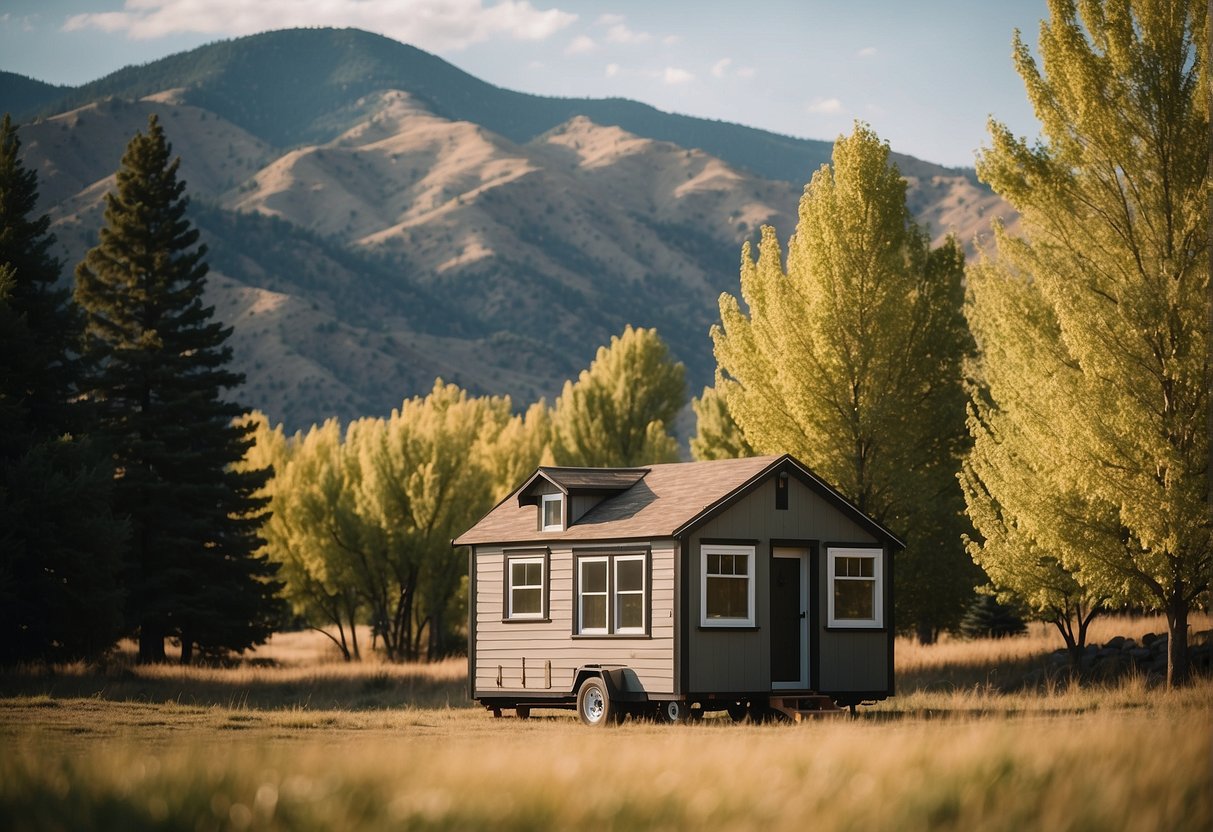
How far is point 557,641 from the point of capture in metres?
27.7

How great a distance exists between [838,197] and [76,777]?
25.1 m

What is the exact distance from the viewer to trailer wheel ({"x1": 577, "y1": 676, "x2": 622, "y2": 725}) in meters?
26.1

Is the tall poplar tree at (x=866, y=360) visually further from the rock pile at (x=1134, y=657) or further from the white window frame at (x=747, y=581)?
the white window frame at (x=747, y=581)

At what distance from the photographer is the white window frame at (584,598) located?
2688cm

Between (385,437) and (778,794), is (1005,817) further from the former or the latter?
(385,437)

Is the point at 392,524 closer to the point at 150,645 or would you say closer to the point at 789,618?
the point at 150,645

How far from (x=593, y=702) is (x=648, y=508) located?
11.9 feet

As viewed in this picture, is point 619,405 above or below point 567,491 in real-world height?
above

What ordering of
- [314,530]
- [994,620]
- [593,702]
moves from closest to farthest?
[593,702] → [994,620] → [314,530]

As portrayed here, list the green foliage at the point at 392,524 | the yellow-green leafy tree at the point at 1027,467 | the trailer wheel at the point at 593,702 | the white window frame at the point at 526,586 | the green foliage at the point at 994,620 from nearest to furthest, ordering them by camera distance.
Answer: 1. the yellow-green leafy tree at the point at 1027,467
2. the trailer wheel at the point at 593,702
3. the white window frame at the point at 526,586
4. the green foliage at the point at 994,620
5. the green foliage at the point at 392,524

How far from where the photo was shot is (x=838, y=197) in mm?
32844

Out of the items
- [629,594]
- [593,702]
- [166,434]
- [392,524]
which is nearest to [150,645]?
[166,434]

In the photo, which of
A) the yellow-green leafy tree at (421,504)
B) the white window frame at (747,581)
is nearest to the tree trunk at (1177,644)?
the white window frame at (747,581)

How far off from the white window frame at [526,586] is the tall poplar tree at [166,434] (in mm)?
17764
